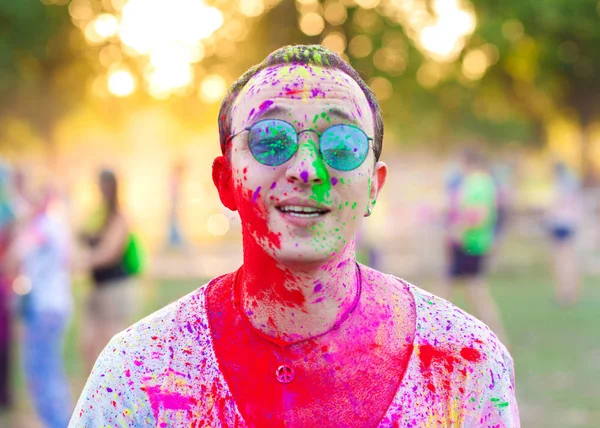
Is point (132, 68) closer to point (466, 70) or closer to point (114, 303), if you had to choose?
point (466, 70)

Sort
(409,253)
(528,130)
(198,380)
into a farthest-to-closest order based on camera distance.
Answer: (528,130) < (409,253) < (198,380)

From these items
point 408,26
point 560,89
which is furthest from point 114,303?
point 560,89

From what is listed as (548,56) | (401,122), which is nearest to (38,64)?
(401,122)

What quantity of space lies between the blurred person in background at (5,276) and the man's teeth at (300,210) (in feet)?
15.6

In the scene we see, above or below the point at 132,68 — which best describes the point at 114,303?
below

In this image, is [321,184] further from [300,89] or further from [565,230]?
[565,230]

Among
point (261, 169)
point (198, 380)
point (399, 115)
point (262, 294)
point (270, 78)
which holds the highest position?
point (399, 115)

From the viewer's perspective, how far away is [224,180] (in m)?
2.15

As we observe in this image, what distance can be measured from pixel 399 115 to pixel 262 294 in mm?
25499

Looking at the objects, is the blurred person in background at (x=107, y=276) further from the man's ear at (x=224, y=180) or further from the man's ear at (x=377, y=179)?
the man's ear at (x=377, y=179)

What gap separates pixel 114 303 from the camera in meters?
5.96

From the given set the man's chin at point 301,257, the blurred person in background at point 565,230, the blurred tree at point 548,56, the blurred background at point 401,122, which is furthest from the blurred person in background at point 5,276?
the blurred tree at point 548,56

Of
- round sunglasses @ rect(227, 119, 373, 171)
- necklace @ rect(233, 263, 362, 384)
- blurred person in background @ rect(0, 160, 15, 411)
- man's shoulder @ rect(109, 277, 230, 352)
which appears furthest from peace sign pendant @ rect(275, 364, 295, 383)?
blurred person in background @ rect(0, 160, 15, 411)

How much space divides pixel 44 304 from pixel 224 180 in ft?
12.9
